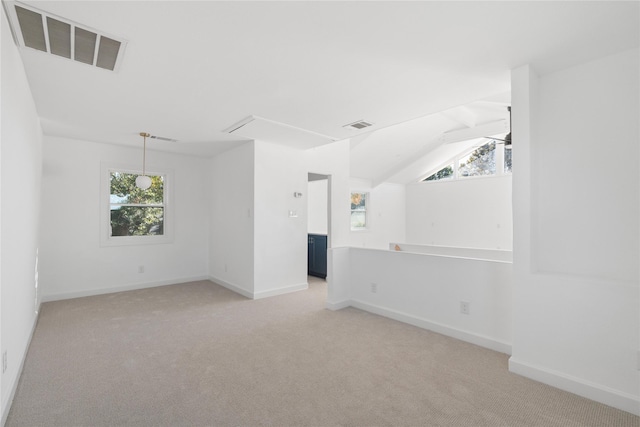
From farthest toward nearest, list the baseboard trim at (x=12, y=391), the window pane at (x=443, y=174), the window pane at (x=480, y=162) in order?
the window pane at (x=443, y=174), the window pane at (x=480, y=162), the baseboard trim at (x=12, y=391)

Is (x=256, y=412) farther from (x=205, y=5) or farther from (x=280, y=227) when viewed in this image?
(x=280, y=227)

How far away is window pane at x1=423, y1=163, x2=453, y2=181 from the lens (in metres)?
10.1

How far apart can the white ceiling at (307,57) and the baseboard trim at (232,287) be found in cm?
252

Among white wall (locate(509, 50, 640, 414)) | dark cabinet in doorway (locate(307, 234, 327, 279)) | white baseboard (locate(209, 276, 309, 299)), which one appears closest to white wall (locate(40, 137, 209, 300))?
white baseboard (locate(209, 276, 309, 299))

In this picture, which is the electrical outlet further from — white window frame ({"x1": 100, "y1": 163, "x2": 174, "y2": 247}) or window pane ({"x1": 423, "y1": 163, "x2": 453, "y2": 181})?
window pane ({"x1": 423, "y1": 163, "x2": 453, "y2": 181})

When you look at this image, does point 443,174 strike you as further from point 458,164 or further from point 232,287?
point 232,287

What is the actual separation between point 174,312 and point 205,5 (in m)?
3.61

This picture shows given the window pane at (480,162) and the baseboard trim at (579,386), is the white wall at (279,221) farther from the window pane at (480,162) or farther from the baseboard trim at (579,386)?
the window pane at (480,162)

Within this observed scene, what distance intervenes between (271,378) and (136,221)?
4.27m

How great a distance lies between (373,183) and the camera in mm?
9648

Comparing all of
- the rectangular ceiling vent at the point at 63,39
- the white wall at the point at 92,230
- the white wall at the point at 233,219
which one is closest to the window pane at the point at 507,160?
the white wall at the point at 233,219

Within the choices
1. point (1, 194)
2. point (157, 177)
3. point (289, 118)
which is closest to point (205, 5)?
point (1, 194)

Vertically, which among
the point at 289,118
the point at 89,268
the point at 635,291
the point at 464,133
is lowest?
the point at 89,268

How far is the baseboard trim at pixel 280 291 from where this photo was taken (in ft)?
15.7
